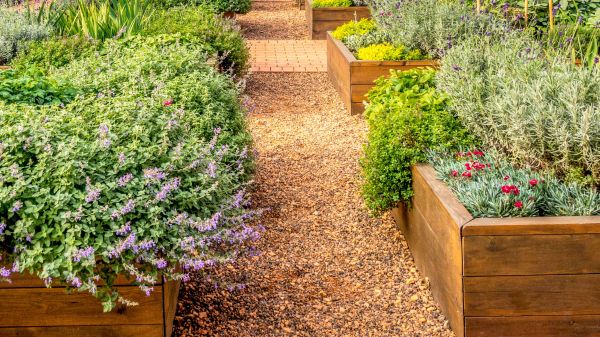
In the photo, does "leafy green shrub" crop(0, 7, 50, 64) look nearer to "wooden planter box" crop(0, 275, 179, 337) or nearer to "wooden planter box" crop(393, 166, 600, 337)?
"wooden planter box" crop(0, 275, 179, 337)

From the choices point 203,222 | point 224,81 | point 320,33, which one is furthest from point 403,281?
point 320,33

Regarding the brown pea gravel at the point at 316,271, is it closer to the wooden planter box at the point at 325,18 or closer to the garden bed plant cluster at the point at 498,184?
the garden bed plant cluster at the point at 498,184

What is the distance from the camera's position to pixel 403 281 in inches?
171

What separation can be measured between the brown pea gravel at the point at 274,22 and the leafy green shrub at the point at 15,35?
5.21 m

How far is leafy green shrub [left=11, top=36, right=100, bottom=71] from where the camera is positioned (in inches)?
274

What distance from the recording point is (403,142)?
187 inches

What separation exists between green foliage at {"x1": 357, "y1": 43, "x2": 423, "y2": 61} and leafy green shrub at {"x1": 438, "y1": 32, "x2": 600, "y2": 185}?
2.61 metres

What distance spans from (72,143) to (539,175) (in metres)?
2.23

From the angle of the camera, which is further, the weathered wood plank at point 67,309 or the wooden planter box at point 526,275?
the wooden planter box at point 526,275

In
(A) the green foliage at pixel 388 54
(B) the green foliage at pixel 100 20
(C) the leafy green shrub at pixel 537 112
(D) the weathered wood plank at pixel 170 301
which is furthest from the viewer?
(B) the green foliage at pixel 100 20

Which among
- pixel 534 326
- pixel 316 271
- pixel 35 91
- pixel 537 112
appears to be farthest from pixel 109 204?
pixel 537 112

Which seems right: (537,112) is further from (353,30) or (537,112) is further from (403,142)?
(353,30)

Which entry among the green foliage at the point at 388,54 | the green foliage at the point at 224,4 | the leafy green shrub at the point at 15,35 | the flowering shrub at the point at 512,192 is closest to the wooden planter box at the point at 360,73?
the green foliage at the point at 388,54

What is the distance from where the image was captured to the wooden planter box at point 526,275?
3414mm
